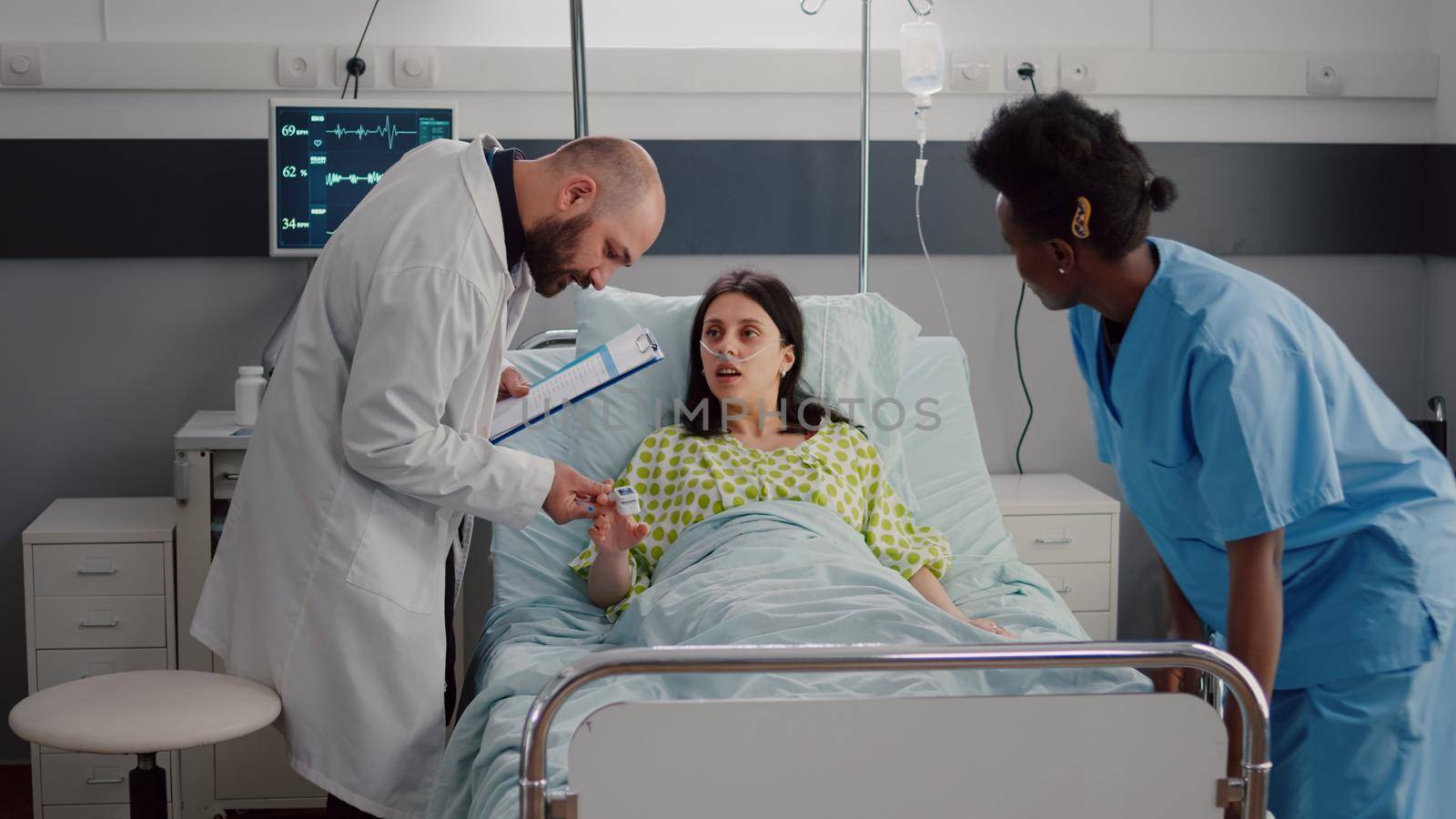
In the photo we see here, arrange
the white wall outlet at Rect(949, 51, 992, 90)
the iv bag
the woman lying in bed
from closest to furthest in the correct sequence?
the woman lying in bed < the iv bag < the white wall outlet at Rect(949, 51, 992, 90)

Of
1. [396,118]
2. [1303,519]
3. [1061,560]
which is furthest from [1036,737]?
[396,118]

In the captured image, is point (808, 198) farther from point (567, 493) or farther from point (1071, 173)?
point (1071, 173)

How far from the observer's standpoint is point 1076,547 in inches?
123

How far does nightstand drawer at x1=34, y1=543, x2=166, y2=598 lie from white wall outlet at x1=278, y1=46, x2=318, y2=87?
47.3 inches

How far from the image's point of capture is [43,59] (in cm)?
314

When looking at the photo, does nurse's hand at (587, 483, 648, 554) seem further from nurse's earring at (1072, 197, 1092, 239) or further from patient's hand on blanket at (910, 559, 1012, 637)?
nurse's earring at (1072, 197, 1092, 239)

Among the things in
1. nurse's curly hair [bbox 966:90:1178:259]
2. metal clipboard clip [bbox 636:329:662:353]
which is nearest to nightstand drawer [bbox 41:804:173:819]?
metal clipboard clip [bbox 636:329:662:353]

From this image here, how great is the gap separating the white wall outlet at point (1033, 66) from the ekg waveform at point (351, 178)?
165 centimetres

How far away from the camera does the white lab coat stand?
1.82 m

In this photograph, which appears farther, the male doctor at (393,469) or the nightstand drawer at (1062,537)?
the nightstand drawer at (1062,537)

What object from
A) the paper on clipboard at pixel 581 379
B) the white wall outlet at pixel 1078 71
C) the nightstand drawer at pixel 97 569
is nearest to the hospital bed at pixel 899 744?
the paper on clipboard at pixel 581 379

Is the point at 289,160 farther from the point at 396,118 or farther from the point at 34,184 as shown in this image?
the point at 34,184

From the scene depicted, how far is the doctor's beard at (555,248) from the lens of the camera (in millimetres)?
1938

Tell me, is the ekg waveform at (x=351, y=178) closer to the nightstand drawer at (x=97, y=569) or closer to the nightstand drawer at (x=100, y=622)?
the nightstand drawer at (x=97, y=569)
